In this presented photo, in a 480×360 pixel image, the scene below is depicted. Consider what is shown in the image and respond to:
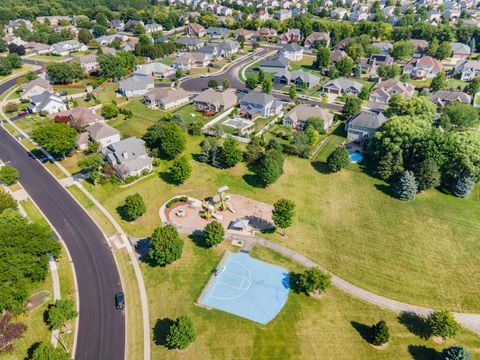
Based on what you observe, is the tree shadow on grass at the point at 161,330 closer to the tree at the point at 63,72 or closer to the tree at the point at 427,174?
the tree at the point at 427,174

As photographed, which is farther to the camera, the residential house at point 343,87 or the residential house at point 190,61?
the residential house at point 190,61

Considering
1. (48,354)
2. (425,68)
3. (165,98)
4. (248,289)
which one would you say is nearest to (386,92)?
(425,68)

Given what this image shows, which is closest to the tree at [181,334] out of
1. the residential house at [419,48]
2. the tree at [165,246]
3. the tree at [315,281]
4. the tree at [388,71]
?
the tree at [165,246]

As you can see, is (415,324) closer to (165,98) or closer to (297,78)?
(165,98)

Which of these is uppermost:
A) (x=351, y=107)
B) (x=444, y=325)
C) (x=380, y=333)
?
(x=351, y=107)

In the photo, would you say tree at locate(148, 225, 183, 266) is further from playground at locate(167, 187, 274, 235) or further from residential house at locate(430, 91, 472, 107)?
residential house at locate(430, 91, 472, 107)

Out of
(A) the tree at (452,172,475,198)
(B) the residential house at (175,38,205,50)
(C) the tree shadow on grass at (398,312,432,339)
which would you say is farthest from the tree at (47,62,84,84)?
(C) the tree shadow on grass at (398,312,432,339)

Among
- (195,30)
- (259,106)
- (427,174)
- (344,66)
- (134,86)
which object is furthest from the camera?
(195,30)
